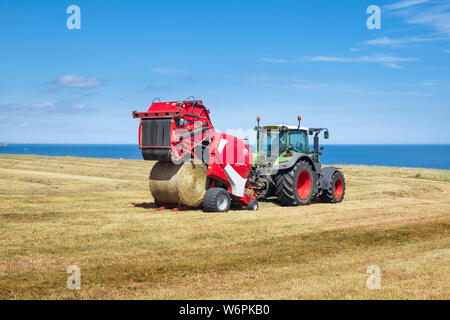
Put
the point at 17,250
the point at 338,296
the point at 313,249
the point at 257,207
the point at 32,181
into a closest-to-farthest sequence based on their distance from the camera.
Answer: the point at 338,296, the point at 17,250, the point at 313,249, the point at 257,207, the point at 32,181

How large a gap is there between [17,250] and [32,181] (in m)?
13.3

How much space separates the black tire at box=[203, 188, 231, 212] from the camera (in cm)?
1284

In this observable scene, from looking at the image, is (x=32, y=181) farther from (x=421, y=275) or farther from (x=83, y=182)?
(x=421, y=275)

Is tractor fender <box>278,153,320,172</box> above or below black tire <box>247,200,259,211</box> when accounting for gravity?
above

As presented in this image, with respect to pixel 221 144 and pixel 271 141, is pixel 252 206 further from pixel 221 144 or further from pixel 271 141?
pixel 271 141

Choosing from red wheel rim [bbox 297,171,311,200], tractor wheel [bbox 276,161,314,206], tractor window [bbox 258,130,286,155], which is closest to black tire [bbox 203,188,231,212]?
tractor wheel [bbox 276,161,314,206]

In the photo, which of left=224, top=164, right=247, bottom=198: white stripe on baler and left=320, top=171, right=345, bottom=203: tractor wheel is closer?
left=224, top=164, right=247, bottom=198: white stripe on baler

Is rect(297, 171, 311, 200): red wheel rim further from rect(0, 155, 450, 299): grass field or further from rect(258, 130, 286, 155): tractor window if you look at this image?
rect(258, 130, 286, 155): tractor window

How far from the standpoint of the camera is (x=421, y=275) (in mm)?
7051

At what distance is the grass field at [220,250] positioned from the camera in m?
6.33

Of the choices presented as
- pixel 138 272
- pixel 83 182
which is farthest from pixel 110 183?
pixel 138 272

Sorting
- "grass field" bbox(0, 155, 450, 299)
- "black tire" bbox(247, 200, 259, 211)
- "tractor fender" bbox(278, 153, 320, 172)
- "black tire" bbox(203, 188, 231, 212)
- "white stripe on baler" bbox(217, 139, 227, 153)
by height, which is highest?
"white stripe on baler" bbox(217, 139, 227, 153)

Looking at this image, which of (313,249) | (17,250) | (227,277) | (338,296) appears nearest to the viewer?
(338,296)

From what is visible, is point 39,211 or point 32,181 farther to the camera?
point 32,181
